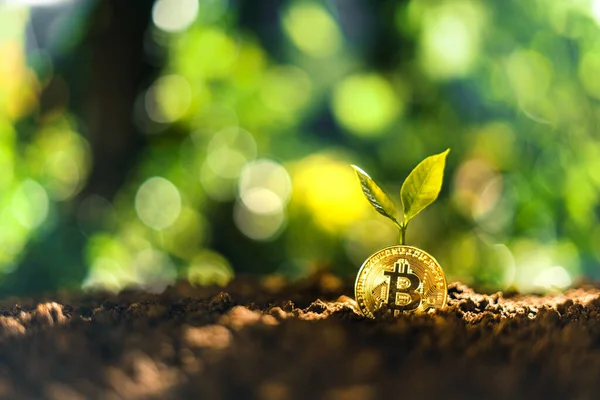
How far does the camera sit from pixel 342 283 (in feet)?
4.21

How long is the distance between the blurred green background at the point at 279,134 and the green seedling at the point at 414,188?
130 cm

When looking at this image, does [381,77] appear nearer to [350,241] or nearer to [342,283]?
[350,241]

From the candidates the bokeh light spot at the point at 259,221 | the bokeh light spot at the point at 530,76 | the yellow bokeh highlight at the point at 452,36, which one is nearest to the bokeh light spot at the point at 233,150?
the bokeh light spot at the point at 259,221

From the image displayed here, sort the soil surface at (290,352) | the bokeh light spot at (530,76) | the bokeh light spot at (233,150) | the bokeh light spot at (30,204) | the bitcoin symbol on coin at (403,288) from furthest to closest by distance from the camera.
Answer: the bokeh light spot at (233,150)
the bokeh light spot at (30,204)
the bokeh light spot at (530,76)
the bitcoin symbol on coin at (403,288)
the soil surface at (290,352)

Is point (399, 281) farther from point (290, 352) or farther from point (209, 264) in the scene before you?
point (209, 264)

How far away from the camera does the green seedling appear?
0.98 metres

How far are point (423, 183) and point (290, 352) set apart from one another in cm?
42

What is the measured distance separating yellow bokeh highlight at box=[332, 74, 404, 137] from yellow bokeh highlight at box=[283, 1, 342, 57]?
17 centimetres

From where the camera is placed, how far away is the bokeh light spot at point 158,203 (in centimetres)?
241

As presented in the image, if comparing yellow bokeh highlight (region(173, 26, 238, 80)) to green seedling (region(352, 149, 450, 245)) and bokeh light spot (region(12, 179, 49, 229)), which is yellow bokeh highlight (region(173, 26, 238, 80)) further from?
green seedling (region(352, 149, 450, 245))

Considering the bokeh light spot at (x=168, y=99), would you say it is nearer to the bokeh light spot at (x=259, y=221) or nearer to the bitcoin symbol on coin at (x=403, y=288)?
the bokeh light spot at (x=259, y=221)

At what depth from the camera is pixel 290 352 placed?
66 centimetres

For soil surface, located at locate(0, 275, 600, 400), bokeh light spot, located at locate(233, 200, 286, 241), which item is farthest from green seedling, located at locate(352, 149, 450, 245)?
bokeh light spot, located at locate(233, 200, 286, 241)

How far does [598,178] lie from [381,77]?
78 centimetres
